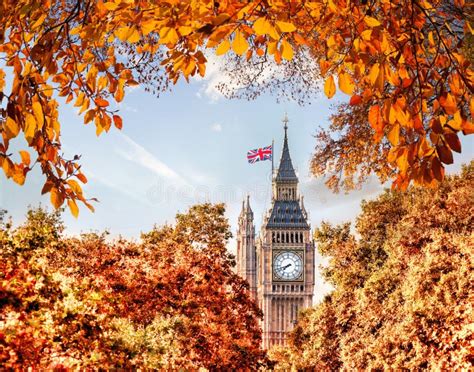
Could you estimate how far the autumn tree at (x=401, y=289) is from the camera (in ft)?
47.2

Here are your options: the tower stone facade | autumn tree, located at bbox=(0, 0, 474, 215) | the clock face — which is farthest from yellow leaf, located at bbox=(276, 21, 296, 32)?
the tower stone facade

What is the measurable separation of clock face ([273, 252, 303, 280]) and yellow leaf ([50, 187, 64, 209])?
97.5 metres

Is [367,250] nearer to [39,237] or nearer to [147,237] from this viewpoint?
[147,237]

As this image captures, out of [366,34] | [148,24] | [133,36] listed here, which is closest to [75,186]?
[133,36]

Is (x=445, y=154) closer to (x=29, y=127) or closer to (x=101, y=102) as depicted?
(x=29, y=127)

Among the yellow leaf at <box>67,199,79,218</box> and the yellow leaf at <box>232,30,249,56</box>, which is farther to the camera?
the yellow leaf at <box>67,199,79,218</box>

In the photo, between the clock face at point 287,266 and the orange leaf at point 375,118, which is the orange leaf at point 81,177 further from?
the clock face at point 287,266

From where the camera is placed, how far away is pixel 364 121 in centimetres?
1350

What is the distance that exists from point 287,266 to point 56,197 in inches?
3979

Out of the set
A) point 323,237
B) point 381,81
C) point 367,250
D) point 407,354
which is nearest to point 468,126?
point 381,81

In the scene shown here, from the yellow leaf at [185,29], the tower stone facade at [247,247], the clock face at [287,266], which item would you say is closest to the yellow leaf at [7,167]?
the yellow leaf at [185,29]

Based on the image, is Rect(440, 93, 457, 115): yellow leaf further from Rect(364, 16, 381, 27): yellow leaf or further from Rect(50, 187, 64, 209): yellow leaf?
Rect(50, 187, 64, 209): yellow leaf

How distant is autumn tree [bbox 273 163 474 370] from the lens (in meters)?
14.4

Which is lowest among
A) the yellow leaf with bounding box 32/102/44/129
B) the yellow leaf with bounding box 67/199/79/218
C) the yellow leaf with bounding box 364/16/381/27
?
the yellow leaf with bounding box 67/199/79/218
